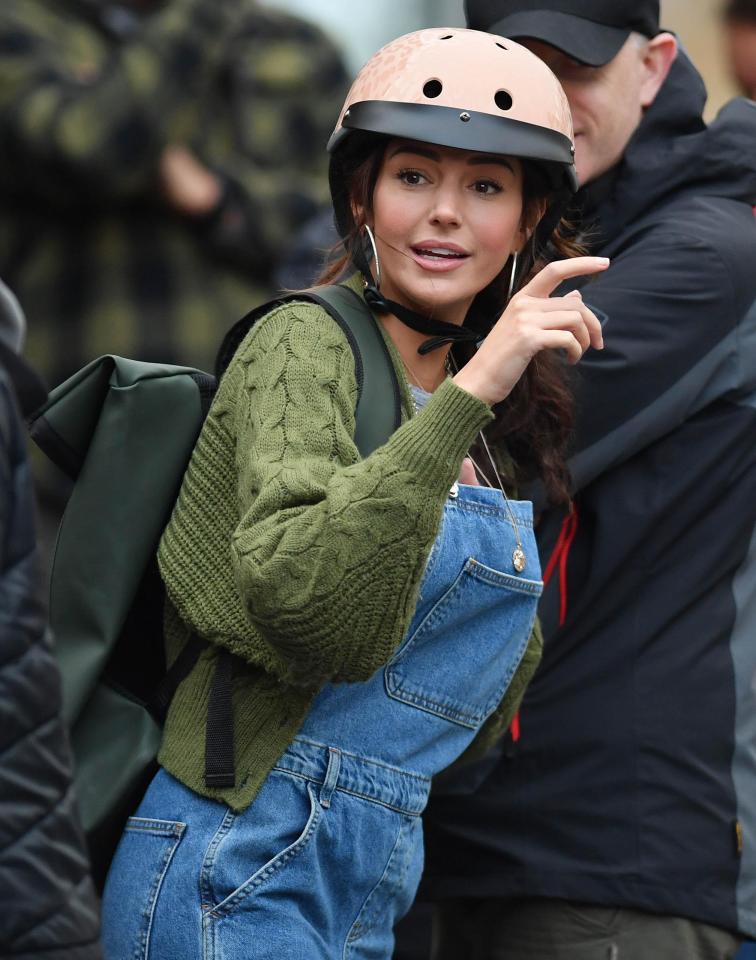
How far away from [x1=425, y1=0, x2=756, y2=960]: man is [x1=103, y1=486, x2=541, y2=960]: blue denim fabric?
0.53 metres

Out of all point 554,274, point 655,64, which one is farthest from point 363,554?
point 655,64

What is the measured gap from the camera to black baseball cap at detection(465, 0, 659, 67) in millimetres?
3480

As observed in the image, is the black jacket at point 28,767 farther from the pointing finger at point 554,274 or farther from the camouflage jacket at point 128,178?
the camouflage jacket at point 128,178

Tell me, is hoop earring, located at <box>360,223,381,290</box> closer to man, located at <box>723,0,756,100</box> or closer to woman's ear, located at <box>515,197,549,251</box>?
woman's ear, located at <box>515,197,549,251</box>

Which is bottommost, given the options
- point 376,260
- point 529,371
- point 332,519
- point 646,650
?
point 646,650

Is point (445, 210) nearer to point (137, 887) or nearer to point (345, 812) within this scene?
point (345, 812)

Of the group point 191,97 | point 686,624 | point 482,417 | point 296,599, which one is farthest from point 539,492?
point 191,97

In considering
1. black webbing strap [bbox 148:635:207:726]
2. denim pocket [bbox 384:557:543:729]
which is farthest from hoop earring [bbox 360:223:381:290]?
black webbing strap [bbox 148:635:207:726]

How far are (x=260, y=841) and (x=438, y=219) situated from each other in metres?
1.04

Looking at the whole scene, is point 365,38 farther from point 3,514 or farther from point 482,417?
point 3,514

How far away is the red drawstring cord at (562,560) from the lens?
3.34 metres

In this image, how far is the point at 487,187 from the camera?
9.43ft

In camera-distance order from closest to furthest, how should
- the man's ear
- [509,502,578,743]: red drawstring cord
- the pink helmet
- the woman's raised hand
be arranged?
the woman's raised hand
the pink helmet
[509,502,578,743]: red drawstring cord
the man's ear

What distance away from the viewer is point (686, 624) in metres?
3.37
